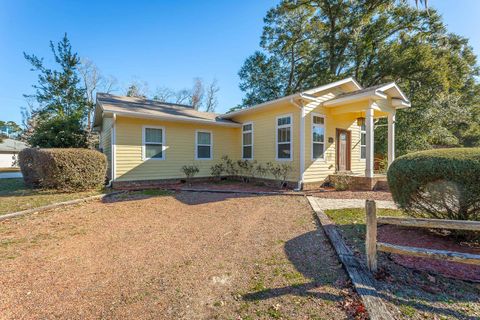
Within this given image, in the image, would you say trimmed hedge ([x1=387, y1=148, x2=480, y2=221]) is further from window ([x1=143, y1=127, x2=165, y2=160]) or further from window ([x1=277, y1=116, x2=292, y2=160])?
window ([x1=143, y1=127, x2=165, y2=160])

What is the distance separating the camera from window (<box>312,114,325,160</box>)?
9625 millimetres

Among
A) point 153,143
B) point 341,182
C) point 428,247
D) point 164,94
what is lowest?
point 428,247

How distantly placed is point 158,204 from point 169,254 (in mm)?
3586

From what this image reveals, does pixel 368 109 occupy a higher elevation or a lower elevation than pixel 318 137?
higher

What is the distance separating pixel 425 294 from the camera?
254cm

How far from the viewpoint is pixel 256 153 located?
1130 cm

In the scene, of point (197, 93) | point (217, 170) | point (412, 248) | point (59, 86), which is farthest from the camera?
point (197, 93)

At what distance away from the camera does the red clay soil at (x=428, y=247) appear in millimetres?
3039

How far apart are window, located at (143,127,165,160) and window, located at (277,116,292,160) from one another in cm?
515

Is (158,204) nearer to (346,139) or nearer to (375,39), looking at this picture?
(346,139)

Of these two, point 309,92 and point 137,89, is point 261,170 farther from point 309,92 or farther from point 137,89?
point 137,89

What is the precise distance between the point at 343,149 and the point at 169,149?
318 inches

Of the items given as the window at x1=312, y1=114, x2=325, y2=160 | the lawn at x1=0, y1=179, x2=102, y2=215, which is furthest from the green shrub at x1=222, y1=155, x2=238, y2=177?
the lawn at x1=0, y1=179, x2=102, y2=215

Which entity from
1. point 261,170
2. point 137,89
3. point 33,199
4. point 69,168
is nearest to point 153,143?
point 69,168
